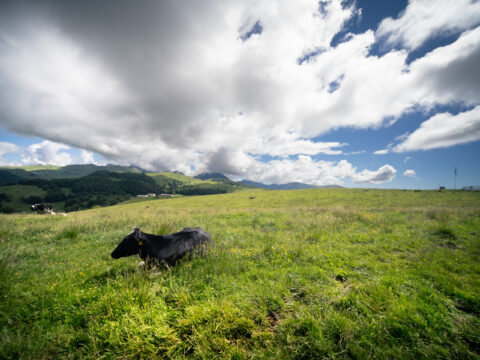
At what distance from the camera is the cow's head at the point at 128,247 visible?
593cm

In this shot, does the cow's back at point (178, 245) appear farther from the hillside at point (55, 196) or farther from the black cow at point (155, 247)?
the hillside at point (55, 196)

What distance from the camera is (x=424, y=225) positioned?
1044cm

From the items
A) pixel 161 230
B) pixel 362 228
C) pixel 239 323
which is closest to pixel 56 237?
pixel 161 230

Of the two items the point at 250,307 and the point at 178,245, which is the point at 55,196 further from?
the point at 250,307

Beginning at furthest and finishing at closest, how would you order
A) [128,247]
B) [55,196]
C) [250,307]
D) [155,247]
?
[55,196]
[155,247]
[128,247]
[250,307]

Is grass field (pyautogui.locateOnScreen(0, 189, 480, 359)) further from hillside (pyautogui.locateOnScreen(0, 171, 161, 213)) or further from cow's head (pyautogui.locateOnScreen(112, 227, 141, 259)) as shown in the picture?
hillside (pyautogui.locateOnScreen(0, 171, 161, 213))

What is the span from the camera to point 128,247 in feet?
19.6

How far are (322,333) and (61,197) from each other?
8389 inches

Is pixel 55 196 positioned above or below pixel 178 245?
below

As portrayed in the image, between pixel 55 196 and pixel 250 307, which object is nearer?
pixel 250 307

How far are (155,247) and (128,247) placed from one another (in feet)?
2.85

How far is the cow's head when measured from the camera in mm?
5926

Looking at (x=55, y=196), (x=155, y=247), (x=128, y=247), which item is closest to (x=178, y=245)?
(x=155, y=247)

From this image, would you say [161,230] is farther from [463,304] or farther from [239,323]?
[463,304]
